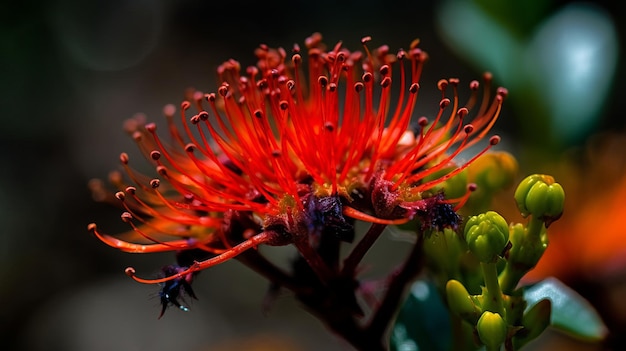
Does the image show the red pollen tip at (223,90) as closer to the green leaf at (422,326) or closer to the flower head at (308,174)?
the flower head at (308,174)

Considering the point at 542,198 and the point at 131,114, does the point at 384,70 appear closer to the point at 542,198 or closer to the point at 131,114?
the point at 542,198

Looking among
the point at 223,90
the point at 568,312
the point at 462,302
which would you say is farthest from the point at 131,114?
the point at 462,302

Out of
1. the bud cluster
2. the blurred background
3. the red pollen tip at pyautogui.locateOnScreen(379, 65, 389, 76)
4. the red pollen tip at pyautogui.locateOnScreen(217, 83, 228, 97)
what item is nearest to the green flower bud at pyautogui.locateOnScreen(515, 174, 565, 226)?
the bud cluster

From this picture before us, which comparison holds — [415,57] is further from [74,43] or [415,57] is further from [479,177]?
[74,43]

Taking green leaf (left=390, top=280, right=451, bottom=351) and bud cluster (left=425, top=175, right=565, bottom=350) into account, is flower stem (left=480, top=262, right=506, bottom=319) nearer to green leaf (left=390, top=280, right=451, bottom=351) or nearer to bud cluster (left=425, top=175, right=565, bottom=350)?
bud cluster (left=425, top=175, right=565, bottom=350)

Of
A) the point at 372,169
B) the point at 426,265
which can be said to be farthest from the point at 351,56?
the point at 426,265

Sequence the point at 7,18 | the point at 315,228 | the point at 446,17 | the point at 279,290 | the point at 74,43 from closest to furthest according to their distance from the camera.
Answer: the point at 315,228, the point at 279,290, the point at 446,17, the point at 7,18, the point at 74,43
